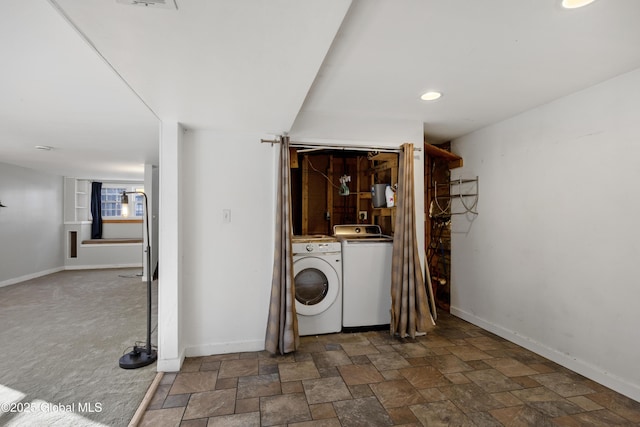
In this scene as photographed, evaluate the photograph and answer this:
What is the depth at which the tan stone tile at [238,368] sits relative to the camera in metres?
2.39

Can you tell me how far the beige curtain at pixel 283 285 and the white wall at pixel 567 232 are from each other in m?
2.06

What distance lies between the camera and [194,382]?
2270mm

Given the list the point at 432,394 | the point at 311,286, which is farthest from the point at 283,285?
the point at 432,394

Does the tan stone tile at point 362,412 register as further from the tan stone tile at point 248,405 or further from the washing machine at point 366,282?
the washing machine at point 366,282

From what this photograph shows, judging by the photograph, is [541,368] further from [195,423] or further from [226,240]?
[226,240]

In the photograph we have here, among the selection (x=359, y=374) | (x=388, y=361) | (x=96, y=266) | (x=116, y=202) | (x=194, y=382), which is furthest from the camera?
(x=116, y=202)

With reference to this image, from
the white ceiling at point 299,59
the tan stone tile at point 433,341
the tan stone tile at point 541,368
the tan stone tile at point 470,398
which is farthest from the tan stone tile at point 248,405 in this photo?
the tan stone tile at point 541,368

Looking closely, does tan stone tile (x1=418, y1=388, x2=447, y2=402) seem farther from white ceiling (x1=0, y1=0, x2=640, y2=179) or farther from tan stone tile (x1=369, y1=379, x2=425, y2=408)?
white ceiling (x1=0, y1=0, x2=640, y2=179)

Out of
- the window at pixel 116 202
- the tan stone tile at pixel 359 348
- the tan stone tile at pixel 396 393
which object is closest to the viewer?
the tan stone tile at pixel 396 393

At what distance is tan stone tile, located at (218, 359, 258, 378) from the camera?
7.84 feet

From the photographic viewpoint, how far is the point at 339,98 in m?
2.56

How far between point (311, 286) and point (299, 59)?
219 centimetres

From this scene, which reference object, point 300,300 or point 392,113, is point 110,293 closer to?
point 300,300

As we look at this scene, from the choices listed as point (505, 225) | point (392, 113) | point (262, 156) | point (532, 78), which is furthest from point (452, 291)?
point (262, 156)
